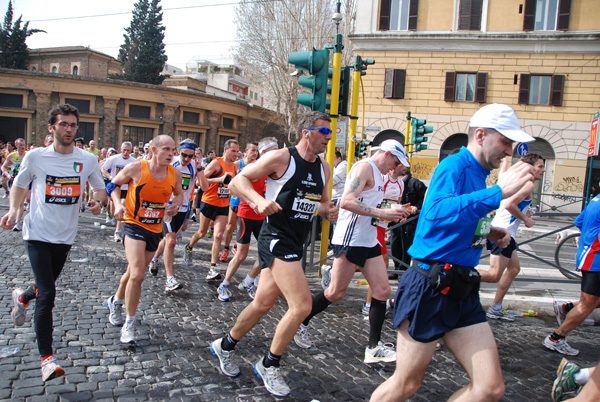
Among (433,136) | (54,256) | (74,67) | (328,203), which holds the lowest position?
(54,256)

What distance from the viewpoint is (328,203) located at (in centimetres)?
413

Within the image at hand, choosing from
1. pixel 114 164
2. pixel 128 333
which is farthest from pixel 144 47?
pixel 128 333

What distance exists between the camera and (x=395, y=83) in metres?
25.2

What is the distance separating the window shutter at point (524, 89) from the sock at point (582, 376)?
929 inches

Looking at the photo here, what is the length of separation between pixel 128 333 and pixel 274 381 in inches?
64.3

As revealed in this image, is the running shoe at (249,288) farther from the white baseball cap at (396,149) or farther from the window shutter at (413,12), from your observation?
the window shutter at (413,12)

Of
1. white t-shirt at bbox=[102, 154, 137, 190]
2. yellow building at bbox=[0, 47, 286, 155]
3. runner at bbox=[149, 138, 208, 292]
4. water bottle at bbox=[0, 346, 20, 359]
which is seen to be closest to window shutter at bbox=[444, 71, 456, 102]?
yellow building at bbox=[0, 47, 286, 155]

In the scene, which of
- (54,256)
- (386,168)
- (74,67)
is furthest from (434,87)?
(74,67)

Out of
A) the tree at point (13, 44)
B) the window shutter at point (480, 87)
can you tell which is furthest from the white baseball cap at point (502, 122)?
the tree at point (13, 44)

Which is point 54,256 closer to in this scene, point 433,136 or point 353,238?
point 353,238

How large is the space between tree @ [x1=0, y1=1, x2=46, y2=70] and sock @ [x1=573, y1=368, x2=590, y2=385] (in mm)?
58217

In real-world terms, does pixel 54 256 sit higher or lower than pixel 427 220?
lower

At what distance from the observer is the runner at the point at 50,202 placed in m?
3.87

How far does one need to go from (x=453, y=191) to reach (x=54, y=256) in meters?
3.32
